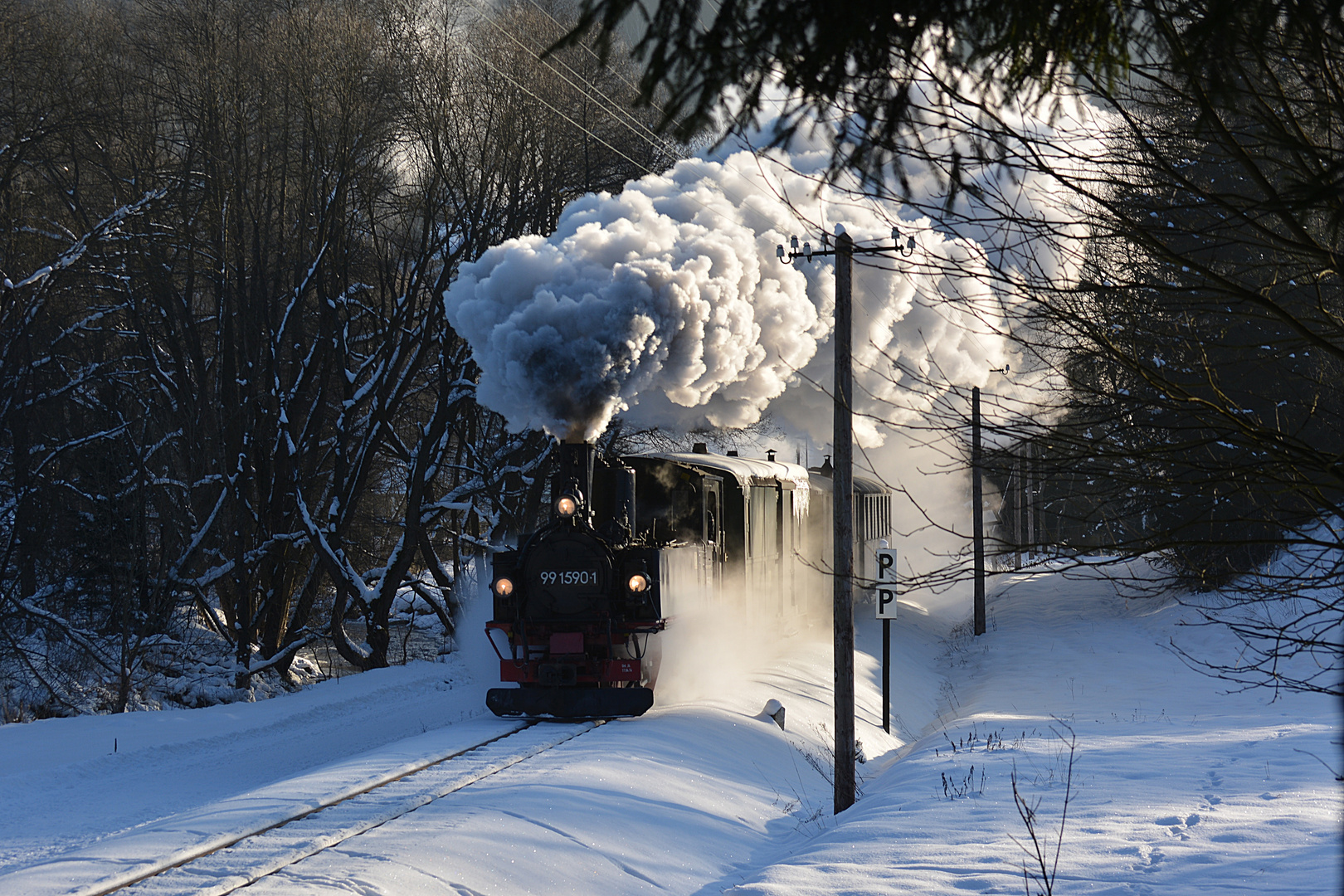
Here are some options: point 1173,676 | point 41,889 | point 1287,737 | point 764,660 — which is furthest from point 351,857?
point 1173,676

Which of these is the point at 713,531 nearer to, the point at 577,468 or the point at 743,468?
the point at 743,468

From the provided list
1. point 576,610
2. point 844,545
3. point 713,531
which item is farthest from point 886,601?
point 576,610

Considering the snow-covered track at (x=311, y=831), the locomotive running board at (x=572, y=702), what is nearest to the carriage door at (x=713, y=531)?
the locomotive running board at (x=572, y=702)

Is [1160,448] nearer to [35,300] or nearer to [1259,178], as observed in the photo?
[1259,178]

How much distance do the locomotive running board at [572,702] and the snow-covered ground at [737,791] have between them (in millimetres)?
219

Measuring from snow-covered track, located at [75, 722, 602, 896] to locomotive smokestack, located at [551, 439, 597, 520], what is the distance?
2.86 m

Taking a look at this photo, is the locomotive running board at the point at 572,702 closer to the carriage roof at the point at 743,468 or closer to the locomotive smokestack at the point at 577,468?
the locomotive smokestack at the point at 577,468

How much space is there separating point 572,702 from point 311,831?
15.6ft

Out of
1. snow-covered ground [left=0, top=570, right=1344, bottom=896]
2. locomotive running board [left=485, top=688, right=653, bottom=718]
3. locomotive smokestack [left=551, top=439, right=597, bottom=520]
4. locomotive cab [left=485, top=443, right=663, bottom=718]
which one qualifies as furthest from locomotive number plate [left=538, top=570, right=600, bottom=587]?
snow-covered ground [left=0, top=570, right=1344, bottom=896]

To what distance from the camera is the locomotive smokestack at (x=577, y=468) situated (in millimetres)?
12077

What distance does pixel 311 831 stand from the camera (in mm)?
7344

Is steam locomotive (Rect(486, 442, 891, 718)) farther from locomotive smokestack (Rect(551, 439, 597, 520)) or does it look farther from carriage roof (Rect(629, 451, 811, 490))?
carriage roof (Rect(629, 451, 811, 490))

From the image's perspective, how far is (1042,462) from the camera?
4402 millimetres

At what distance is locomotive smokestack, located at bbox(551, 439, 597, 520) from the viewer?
12.1m
